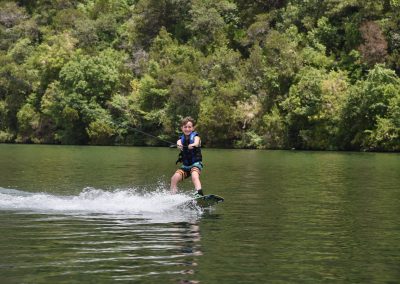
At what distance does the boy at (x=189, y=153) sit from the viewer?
20.4 m

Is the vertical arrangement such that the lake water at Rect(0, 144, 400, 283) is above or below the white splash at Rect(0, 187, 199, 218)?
below

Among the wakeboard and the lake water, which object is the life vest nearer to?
the lake water

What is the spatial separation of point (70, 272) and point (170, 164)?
111 ft

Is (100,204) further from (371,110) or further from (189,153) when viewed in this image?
(371,110)

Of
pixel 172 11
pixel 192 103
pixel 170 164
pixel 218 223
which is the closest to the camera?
pixel 218 223

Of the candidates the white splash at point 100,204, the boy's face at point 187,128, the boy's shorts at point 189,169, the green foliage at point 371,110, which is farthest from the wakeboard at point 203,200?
the green foliage at point 371,110

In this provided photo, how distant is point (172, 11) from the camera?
356 feet

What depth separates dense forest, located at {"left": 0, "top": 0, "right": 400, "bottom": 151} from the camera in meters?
73.8

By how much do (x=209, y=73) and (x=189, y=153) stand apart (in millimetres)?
71519

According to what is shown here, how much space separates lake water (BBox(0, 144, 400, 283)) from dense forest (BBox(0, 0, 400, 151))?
39753 mm

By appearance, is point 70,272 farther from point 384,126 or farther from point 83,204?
point 384,126

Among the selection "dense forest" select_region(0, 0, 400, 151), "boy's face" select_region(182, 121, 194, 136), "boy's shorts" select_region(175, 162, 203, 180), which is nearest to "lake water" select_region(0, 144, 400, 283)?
"boy's shorts" select_region(175, 162, 203, 180)

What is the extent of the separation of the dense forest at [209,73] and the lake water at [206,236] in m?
39.8

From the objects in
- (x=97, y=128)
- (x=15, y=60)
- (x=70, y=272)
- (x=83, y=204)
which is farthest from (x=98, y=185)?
(x=15, y=60)
